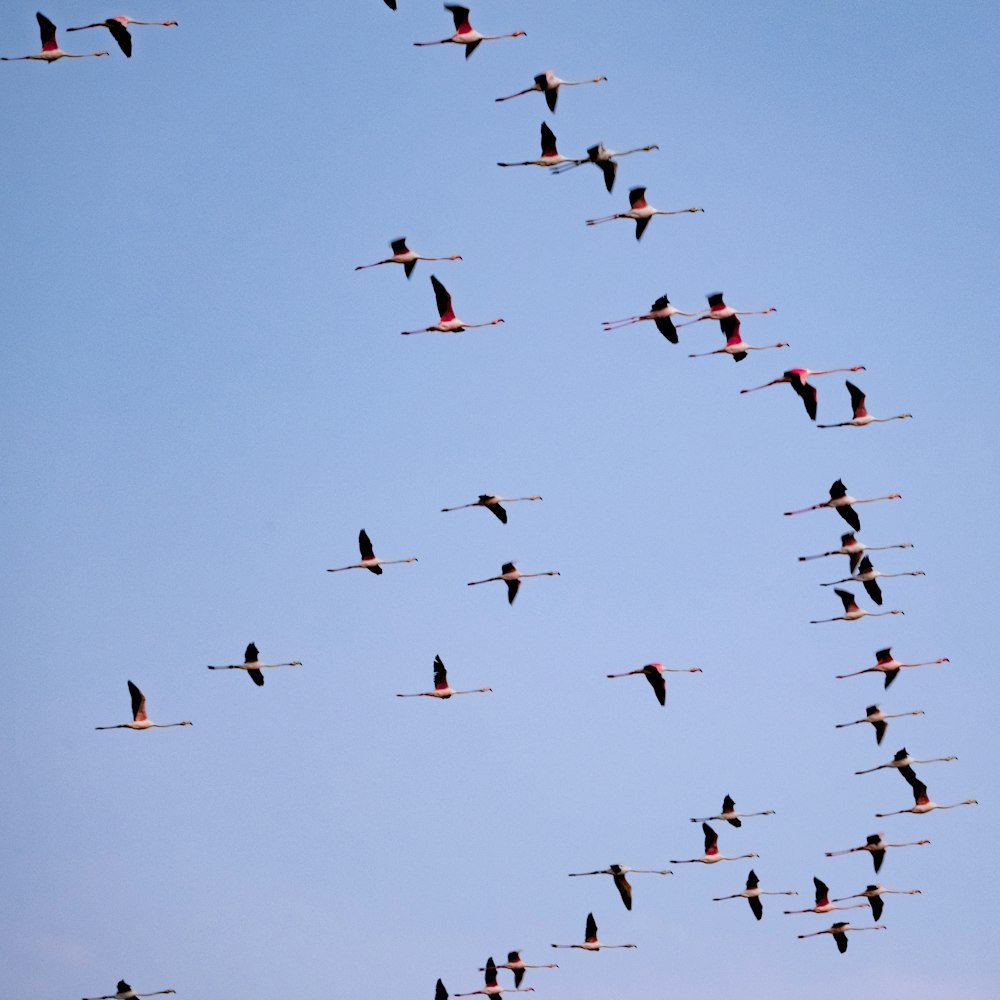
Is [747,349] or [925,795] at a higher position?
[747,349]

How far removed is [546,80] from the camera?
199 ft

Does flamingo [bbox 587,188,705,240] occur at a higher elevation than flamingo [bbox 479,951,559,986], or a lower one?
higher

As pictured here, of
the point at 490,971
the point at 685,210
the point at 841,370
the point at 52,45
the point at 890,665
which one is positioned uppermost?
the point at 52,45

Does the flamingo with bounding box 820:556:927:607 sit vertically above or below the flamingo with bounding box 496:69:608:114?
below

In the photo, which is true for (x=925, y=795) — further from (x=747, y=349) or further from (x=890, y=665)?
(x=747, y=349)

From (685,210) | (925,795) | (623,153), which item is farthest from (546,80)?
(925,795)

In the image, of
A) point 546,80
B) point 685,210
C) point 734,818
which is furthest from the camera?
point 734,818

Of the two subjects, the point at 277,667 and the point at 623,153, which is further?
the point at 277,667

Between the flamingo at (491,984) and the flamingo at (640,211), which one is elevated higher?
the flamingo at (640,211)

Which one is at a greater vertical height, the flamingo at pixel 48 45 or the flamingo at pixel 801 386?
the flamingo at pixel 48 45

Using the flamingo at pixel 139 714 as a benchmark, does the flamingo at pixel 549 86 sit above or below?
above

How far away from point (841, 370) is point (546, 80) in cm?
1382

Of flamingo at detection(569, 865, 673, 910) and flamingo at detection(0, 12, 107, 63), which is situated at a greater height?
flamingo at detection(0, 12, 107, 63)

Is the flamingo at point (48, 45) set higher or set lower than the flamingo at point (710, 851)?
higher
